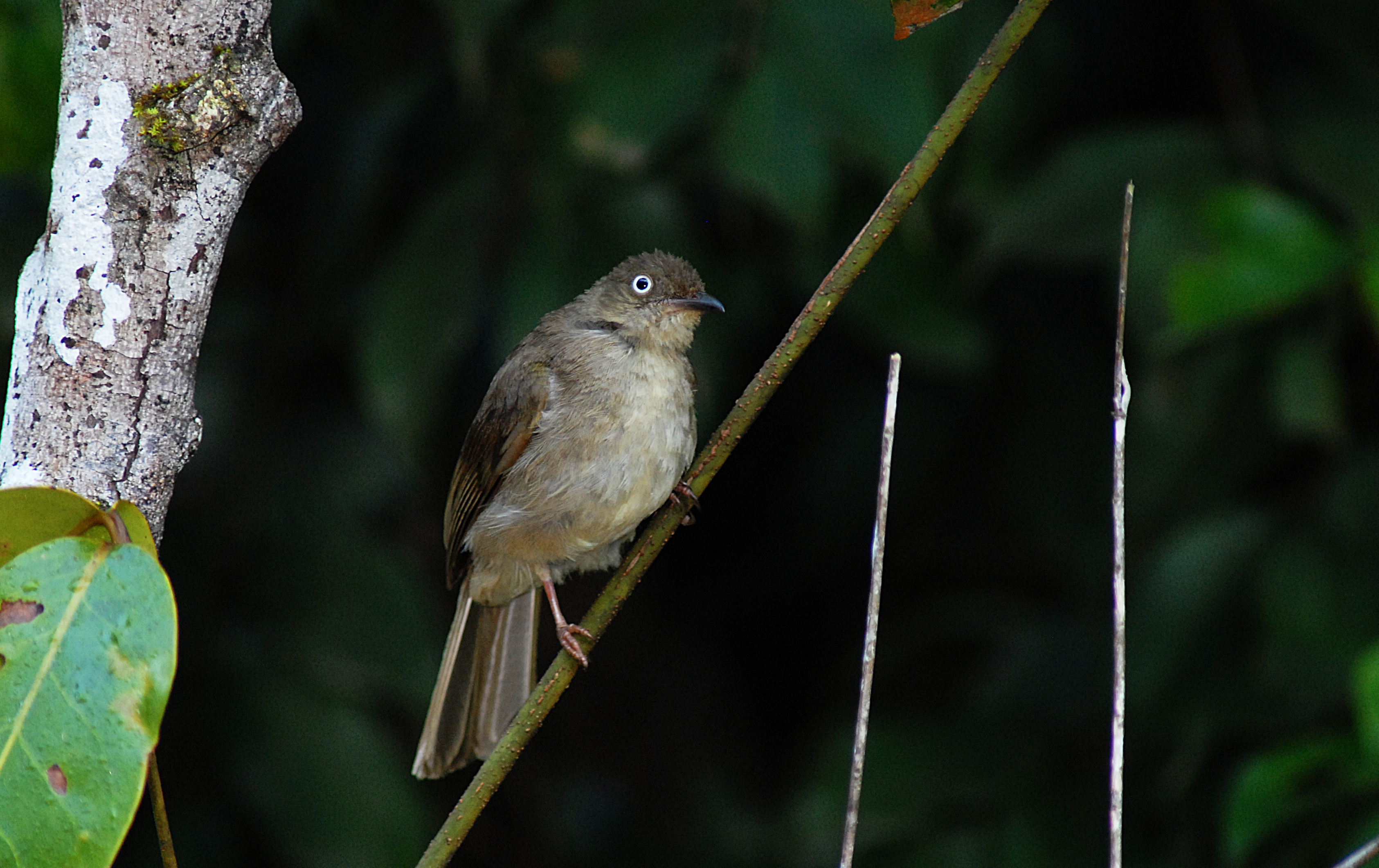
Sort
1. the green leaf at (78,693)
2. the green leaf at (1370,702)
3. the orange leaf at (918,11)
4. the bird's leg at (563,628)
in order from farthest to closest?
the green leaf at (1370,702) < the bird's leg at (563,628) < the orange leaf at (918,11) < the green leaf at (78,693)

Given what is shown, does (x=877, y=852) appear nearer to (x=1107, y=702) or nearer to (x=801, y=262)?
(x=1107, y=702)

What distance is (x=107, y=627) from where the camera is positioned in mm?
1411

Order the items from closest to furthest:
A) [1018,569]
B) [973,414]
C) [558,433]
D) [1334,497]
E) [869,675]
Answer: [869,675]
[558,433]
[1334,497]
[973,414]
[1018,569]

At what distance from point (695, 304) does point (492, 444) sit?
2.07ft

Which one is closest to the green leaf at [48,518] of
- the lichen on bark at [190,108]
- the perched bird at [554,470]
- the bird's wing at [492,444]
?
the lichen on bark at [190,108]

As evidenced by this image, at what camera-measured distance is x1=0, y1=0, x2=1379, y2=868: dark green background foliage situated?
3.39 m

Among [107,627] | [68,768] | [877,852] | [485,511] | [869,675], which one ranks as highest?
[107,627]

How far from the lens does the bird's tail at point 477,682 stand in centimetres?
315

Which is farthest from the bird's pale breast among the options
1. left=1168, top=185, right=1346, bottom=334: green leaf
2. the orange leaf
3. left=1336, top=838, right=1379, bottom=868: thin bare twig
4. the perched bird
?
left=1336, top=838, right=1379, bottom=868: thin bare twig

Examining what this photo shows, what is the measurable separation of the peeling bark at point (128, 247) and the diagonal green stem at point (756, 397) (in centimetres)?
55

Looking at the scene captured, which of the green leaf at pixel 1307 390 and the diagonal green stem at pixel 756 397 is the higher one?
the diagonal green stem at pixel 756 397

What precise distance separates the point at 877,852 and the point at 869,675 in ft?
8.13

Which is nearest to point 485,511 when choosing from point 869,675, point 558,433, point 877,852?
point 558,433

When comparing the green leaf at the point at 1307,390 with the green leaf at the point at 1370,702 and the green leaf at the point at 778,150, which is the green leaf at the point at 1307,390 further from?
the green leaf at the point at 778,150
